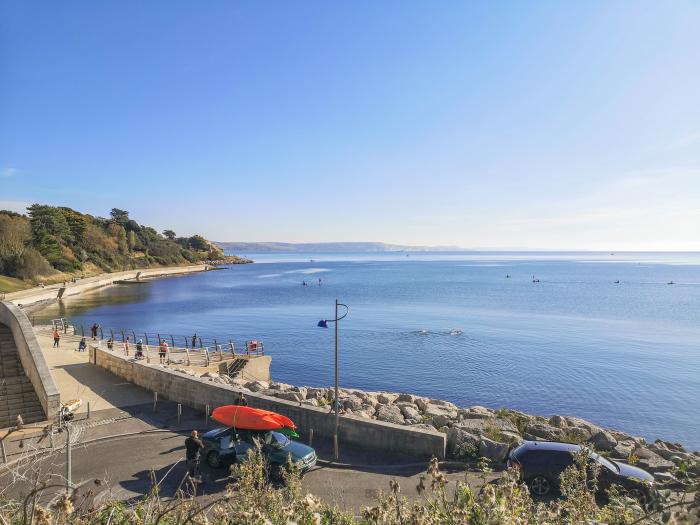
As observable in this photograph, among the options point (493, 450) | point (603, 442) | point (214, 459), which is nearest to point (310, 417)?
point (214, 459)

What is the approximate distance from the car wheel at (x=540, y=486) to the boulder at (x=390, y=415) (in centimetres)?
603

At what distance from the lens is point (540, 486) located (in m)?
10.8

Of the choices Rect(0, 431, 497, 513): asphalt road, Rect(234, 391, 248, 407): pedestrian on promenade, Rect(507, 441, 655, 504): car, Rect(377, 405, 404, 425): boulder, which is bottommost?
Rect(377, 405, 404, 425): boulder

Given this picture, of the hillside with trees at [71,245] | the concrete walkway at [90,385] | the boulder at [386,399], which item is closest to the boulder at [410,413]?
the boulder at [386,399]

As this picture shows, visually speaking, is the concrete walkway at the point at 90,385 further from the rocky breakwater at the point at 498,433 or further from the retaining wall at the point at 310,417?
the rocky breakwater at the point at 498,433

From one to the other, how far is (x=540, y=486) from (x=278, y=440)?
6594 millimetres

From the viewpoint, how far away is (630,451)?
14469 millimetres

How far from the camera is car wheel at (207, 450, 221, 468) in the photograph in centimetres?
1182

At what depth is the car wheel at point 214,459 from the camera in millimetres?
11820

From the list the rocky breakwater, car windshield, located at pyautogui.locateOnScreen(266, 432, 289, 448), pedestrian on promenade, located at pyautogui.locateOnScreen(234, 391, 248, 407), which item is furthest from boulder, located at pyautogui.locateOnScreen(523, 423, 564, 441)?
pedestrian on promenade, located at pyautogui.locateOnScreen(234, 391, 248, 407)

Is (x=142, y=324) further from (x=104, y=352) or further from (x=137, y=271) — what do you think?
(x=137, y=271)

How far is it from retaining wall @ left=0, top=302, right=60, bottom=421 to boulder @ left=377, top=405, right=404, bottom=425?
10929 mm

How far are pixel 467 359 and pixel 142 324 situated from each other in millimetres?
40478

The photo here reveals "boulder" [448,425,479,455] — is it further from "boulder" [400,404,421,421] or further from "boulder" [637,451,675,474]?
"boulder" [637,451,675,474]
